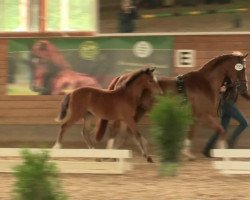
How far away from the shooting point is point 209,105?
12.2m

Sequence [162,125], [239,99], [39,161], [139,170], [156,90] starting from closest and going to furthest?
[39,161] < [162,125] < [139,170] < [156,90] < [239,99]

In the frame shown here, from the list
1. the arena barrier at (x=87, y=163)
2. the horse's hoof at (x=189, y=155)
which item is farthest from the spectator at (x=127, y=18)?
the arena barrier at (x=87, y=163)

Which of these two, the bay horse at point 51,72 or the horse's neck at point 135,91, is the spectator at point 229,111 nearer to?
the horse's neck at point 135,91

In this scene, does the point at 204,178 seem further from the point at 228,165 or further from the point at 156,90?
the point at 156,90

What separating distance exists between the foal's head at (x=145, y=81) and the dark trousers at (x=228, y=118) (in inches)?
57.1

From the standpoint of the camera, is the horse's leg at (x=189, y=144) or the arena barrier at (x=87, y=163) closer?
the arena barrier at (x=87, y=163)

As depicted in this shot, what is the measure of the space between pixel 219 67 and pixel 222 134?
46.0 inches

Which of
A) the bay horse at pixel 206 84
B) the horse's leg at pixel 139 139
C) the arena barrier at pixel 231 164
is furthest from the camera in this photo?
the bay horse at pixel 206 84

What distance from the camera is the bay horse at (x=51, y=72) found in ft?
44.8

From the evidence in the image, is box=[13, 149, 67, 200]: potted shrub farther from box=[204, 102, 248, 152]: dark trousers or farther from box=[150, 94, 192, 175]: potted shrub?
box=[204, 102, 248, 152]: dark trousers

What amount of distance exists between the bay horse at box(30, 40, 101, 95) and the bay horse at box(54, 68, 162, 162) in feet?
6.02

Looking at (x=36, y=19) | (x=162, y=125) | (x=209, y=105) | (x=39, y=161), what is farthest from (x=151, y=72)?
(x=39, y=161)

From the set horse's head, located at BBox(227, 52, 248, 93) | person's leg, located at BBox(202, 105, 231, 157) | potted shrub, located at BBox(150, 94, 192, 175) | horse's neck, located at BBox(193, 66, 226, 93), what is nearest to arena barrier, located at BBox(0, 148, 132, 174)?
potted shrub, located at BBox(150, 94, 192, 175)

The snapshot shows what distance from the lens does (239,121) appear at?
41.1 feet
